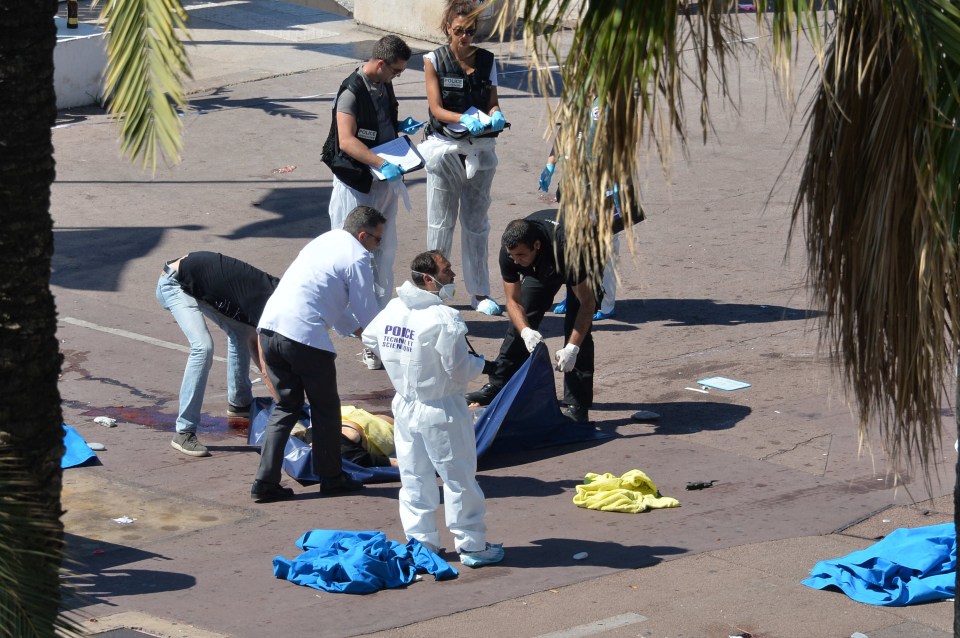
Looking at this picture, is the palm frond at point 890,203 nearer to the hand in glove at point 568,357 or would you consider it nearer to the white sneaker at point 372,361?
the hand in glove at point 568,357

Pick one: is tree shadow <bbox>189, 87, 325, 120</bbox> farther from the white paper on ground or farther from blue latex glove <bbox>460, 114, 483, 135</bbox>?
the white paper on ground

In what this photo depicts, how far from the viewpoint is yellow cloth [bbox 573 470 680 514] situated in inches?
307

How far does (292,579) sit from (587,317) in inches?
127

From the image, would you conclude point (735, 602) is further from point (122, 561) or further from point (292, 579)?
point (122, 561)

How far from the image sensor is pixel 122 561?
23.1 ft

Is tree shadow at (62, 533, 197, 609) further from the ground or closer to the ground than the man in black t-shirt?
closer to the ground

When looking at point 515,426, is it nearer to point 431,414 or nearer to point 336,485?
point 336,485

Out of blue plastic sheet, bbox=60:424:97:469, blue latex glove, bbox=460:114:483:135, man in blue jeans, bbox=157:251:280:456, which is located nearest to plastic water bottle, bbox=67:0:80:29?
blue latex glove, bbox=460:114:483:135

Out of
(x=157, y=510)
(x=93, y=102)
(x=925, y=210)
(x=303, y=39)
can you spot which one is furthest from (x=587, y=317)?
(x=303, y=39)

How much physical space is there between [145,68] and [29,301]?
840 mm

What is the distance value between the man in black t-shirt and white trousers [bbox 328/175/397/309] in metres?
1.34

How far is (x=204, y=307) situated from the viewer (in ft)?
29.7

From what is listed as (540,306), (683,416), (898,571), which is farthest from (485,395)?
(898,571)

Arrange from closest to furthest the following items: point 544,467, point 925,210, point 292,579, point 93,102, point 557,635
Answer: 1. point 925,210
2. point 557,635
3. point 292,579
4. point 544,467
5. point 93,102
